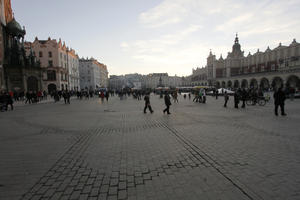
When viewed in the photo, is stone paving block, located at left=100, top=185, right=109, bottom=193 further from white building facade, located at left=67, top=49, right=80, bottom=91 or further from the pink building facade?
white building facade, located at left=67, top=49, right=80, bottom=91

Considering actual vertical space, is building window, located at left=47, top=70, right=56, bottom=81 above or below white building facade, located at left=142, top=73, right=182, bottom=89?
below

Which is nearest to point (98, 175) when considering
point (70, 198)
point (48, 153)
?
point (70, 198)

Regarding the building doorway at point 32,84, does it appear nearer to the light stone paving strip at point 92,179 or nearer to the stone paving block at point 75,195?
the light stone paving strip at point 92,179

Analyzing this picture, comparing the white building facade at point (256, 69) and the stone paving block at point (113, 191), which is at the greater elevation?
the white building facade at point (256, 69)

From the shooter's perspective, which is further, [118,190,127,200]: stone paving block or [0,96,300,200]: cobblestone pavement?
[0,96,300,200]: cobblestone pavement

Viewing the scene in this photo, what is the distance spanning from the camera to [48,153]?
479 cm

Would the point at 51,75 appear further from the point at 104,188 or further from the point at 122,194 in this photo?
the point at 122,194

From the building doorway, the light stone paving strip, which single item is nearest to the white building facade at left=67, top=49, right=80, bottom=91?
the building doorway

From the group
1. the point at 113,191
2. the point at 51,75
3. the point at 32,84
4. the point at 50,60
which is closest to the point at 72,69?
the point at 50,60

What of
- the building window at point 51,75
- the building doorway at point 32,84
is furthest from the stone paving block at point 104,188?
the building window at point 51,75

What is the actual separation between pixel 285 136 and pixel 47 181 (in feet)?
25.1

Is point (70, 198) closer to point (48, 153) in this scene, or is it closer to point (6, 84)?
point (48, 153)

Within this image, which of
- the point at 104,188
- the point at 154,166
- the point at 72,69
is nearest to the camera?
the point at 104,188

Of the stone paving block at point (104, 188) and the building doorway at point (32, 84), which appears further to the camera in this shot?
the building doorway at point (32, 84)
